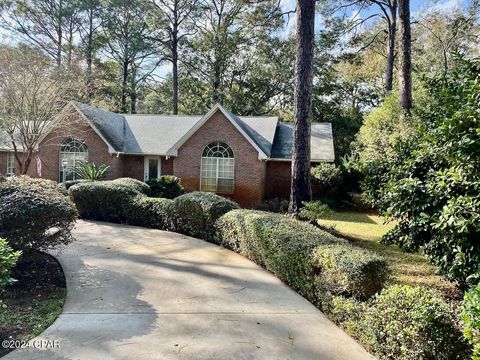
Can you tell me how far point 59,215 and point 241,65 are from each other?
29.2 m

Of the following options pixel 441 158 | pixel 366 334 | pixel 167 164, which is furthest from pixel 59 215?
pixel 167 164

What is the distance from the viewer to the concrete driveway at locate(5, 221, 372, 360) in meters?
4.29

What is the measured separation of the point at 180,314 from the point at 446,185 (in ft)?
14.3

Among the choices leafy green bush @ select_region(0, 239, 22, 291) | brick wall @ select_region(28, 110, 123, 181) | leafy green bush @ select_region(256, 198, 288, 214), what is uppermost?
brick wall @ select_region(28, 110, 123, 181)

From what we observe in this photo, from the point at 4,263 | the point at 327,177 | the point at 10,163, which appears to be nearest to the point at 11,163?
the point at 10,163

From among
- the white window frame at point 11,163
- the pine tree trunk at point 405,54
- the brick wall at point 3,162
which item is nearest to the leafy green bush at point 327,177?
the pine tree trunk at point 405,54

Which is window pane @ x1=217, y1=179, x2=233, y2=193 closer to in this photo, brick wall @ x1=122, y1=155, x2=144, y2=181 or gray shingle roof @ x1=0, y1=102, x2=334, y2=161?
gray shingle roof @ x1=0, y1=102, x2=334, y2=161

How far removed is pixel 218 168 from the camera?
63.1ft

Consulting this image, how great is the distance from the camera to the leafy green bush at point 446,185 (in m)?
4.48

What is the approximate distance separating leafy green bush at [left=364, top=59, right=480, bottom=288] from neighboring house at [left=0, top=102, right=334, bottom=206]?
12.0 meters

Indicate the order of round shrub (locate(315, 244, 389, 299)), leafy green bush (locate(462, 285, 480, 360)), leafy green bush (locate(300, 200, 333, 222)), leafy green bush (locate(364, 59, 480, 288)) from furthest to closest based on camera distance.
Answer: leafy green bush (locate(300, 200, 333, 222))
round shrub (locate(315, 244, 389, 299))
leafy green bush (locate(364, 59, 480, 288))
leafy green bush (locate(462, 285, 480, 360))

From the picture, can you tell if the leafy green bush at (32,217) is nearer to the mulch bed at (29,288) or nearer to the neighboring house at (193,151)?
the mulch bed at (29,288)

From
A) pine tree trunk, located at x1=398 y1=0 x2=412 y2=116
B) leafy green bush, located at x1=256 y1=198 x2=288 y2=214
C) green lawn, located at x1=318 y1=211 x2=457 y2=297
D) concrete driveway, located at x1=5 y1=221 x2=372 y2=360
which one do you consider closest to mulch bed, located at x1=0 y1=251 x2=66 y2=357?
concrete driveway, located at x1=5 y1=221 x2=372 y2=360

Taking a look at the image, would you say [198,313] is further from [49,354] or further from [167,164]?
[167,164]
